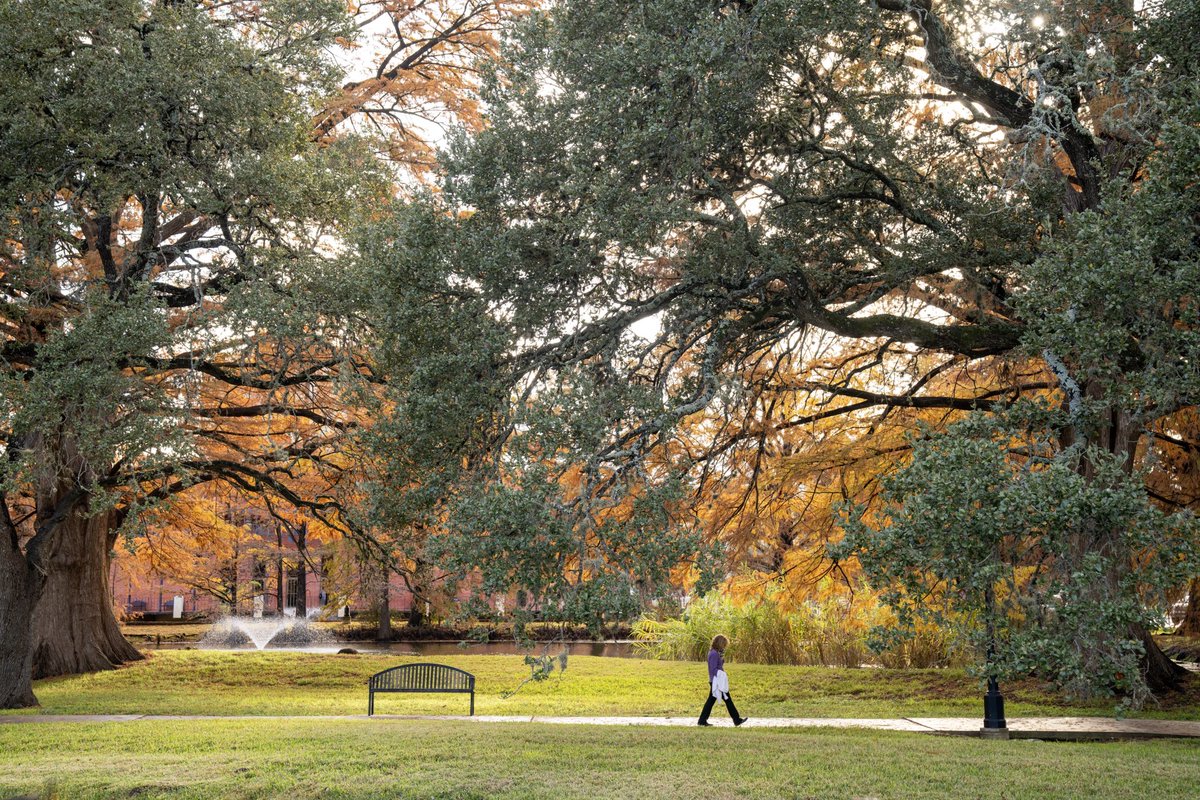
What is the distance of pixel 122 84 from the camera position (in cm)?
1173

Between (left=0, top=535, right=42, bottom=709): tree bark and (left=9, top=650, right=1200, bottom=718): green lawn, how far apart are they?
658 mm

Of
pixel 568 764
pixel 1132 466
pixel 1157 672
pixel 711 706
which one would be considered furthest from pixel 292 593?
pixel 1132 466

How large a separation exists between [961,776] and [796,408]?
12549 millimetres

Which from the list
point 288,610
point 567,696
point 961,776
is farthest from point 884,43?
point 288,610

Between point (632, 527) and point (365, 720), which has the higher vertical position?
point (632, 527)

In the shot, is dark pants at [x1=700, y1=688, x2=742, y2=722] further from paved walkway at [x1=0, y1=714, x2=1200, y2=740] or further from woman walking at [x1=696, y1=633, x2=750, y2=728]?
paved walkway at [x1=0, y1=714, x2=1200, y2=740]

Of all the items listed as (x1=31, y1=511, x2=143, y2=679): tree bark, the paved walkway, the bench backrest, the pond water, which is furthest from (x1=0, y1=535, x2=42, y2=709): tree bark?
the pond water

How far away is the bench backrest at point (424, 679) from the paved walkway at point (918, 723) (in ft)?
1.43

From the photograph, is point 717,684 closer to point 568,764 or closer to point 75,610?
point 568,764

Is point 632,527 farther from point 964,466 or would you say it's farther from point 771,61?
point 771,61

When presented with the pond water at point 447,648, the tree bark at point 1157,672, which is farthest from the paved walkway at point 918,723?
the pond water at point 447,648

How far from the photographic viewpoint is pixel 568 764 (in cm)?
1020

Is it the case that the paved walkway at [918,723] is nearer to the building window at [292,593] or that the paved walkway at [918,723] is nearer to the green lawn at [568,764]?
the green lawn at [568,764]

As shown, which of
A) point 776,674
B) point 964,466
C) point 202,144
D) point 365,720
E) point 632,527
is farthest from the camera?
point 776,674
